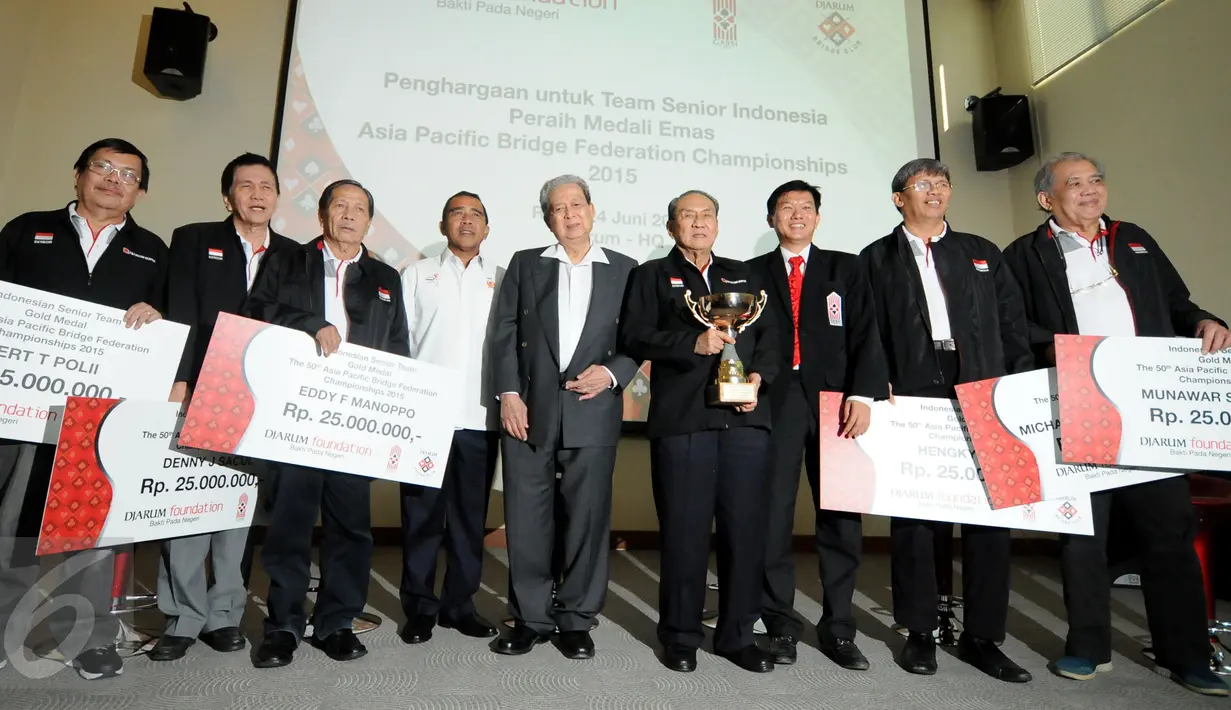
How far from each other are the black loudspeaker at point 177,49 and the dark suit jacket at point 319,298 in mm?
2751

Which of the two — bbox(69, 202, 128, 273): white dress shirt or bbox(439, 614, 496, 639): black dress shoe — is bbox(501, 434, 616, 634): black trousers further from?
bbox(69, 202, 128, 273): white dress shirt

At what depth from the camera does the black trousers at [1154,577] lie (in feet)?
6.92

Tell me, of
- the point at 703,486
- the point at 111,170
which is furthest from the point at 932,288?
the point at 111,170

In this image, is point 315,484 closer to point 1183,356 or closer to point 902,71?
point 1183,356

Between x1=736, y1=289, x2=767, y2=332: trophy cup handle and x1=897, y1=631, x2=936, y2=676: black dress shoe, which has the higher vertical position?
x1=736, y1=289, x2=767, y2=332: trophy cup handle

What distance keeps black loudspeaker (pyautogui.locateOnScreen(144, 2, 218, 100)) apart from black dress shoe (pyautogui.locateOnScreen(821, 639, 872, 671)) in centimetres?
483

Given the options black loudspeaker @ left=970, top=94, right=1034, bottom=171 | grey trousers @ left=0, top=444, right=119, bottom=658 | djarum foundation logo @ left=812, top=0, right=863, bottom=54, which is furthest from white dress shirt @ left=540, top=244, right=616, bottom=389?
black loudspeaker @ left=970, top=94, right=1034, bottom=171

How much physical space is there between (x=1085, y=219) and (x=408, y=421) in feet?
8.15

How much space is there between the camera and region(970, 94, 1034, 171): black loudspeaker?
4.91m

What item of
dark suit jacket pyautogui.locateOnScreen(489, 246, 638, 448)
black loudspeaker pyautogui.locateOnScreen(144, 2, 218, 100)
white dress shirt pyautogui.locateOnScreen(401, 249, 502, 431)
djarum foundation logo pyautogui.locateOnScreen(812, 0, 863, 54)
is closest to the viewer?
dark suit jacket pyautogui.locateOnScreen(489, 246, 638, 448)

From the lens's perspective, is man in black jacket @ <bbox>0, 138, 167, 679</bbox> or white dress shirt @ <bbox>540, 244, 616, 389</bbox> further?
white dress shirt @ <bbox>540, 244, 616, 389</bbox>

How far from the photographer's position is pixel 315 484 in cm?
227

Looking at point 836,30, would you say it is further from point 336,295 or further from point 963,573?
point 336,295

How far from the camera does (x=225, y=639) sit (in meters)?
2.20
